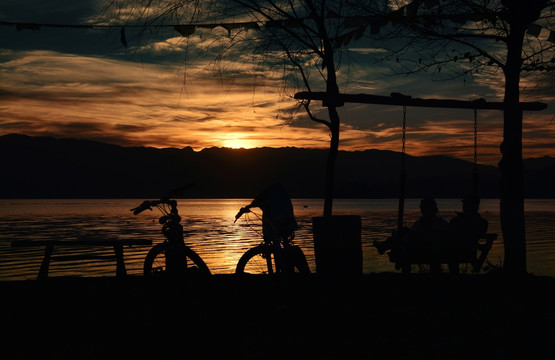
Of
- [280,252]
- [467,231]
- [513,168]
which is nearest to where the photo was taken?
[280,252]

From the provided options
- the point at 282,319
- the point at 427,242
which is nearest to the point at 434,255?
the point at 427,242

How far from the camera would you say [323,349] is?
5668mm

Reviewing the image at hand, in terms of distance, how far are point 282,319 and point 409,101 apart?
19.2ft

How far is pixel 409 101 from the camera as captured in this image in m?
11.3

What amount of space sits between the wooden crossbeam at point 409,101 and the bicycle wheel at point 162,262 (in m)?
3.49

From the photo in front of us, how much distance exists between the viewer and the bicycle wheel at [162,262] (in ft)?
28.8

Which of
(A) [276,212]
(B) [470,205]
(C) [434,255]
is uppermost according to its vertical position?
(B) [470,205]

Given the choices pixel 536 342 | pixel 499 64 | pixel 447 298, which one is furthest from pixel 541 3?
pixel 536 342

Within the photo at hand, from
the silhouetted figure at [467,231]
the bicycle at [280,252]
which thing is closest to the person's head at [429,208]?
the silhouetted figure at [467,231]

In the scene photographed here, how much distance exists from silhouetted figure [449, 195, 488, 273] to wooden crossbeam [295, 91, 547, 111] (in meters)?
2.14

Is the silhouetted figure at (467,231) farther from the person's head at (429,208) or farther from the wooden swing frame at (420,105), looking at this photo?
the person's head at (429,208)

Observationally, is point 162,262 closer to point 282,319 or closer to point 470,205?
point 282,319

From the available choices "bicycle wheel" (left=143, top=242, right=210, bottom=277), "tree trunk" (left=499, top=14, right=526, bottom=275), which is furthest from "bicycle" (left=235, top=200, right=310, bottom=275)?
"tree trunk" (left=499, top=14, right=526, bottom=275)

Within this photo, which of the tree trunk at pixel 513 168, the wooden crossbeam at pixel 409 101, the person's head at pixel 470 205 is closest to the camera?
the person's head at pixel 470 205
